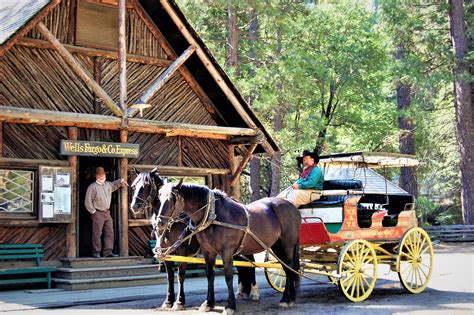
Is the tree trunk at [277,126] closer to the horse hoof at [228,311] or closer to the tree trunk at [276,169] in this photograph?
the tree trunk at [276,169]

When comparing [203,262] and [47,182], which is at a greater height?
[47,182]

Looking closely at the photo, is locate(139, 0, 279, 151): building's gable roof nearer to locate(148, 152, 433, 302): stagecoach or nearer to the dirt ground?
locate(148, 152, 433, 302): stagecoach

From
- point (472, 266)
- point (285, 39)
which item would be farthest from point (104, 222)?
point (285, 39)

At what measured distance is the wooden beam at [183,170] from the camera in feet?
55.1

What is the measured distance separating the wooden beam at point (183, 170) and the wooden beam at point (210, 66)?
1466 mm

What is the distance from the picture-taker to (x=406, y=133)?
29141mm

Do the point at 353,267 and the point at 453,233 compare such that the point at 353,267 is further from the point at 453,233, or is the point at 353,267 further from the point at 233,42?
the point at 453,233

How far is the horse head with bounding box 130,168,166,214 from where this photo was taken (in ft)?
35.6

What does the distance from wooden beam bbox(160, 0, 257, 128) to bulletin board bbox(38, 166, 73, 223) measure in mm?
4319

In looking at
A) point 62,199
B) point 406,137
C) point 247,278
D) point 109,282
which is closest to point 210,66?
point 62,199

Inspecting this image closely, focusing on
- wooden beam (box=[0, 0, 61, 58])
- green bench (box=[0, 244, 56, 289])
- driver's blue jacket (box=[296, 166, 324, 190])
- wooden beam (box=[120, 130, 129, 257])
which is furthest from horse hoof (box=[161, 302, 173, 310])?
wooden beam (box=[0, 0, 61, 58])

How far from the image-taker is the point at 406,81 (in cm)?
2798

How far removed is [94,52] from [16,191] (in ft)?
12.2

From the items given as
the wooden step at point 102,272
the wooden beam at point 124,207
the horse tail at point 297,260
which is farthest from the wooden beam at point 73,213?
the horse tail at point 297,260
